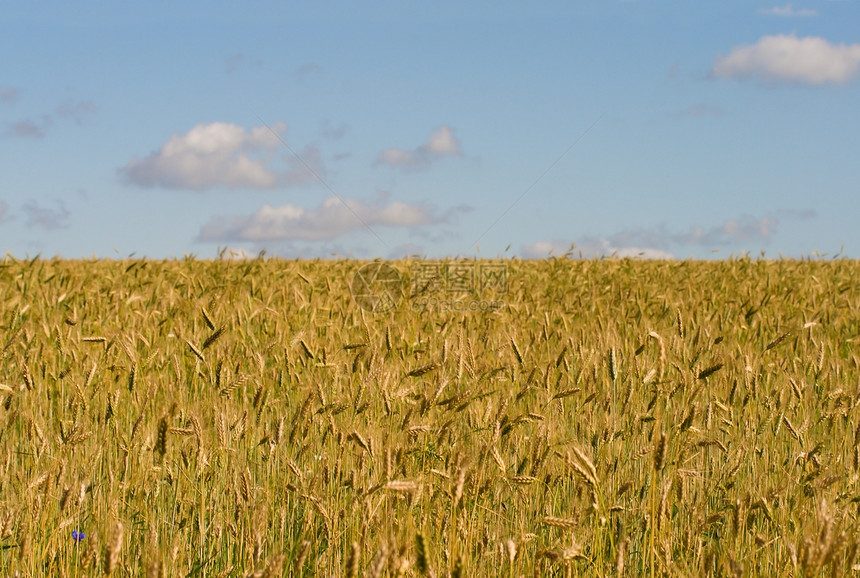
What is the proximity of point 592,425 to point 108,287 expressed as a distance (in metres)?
5.66

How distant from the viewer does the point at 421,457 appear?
8.25ft

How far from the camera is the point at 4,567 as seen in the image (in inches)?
75.9

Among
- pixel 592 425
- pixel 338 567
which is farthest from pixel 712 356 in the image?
pixel 338 567

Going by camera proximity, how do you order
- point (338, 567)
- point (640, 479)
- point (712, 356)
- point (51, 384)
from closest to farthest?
point (338, 567) → point (640, 479) → point (51, 384) → point (712, 356)

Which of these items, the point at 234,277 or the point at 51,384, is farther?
the point at 234,277

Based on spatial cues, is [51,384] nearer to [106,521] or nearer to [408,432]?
[106,521]

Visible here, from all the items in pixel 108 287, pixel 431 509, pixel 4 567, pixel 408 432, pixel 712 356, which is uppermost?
pixel 108 287

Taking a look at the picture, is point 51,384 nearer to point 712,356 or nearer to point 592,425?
point 592,425

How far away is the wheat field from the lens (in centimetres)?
177

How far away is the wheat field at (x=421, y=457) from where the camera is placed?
69.7 inches

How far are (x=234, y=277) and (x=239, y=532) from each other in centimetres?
628

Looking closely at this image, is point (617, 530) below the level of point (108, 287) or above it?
below

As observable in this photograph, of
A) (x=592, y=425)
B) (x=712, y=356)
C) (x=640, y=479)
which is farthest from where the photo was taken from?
(x=712, y=356)

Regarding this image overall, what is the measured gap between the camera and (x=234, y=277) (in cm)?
A: 797
